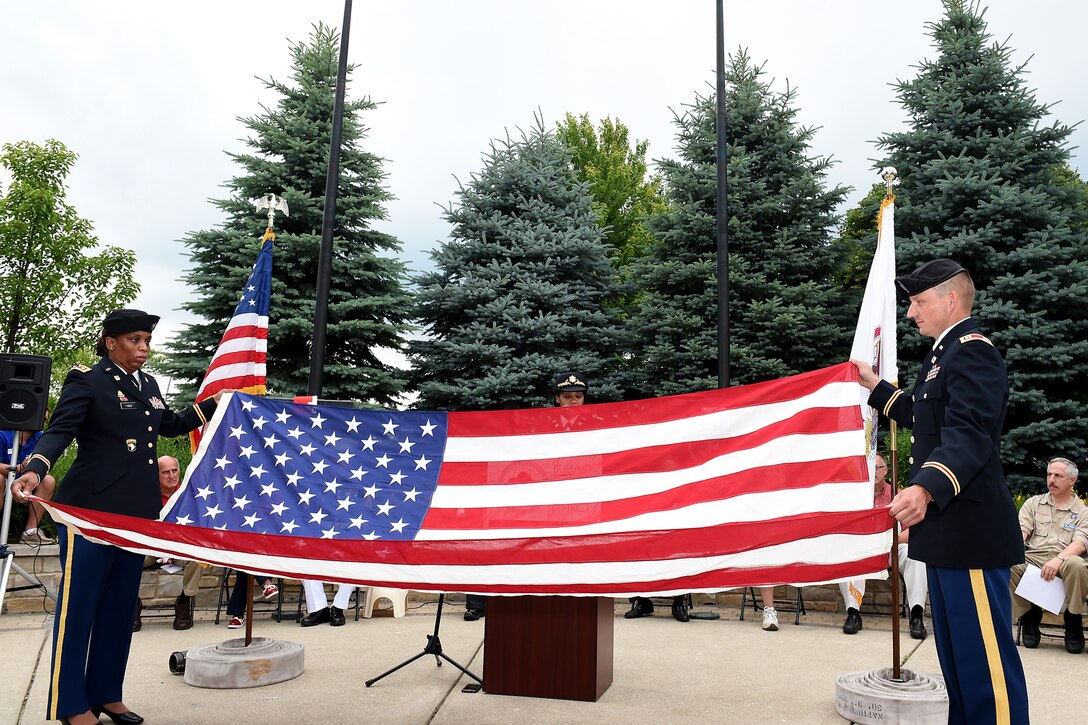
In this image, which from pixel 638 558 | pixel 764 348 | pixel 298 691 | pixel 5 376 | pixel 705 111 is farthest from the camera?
pixel 705 111

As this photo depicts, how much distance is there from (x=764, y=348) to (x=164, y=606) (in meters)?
8.27

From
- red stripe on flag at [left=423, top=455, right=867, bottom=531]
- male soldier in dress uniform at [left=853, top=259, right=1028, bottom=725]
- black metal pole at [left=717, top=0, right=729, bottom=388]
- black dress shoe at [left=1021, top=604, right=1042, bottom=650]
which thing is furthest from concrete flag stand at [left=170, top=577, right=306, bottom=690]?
black dress shoe at [left=1021, top=604, right=1042, bottom=650]

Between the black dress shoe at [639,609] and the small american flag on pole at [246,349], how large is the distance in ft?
14.2

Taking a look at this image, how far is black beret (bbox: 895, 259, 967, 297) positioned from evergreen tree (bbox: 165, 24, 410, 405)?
9275 millimetres

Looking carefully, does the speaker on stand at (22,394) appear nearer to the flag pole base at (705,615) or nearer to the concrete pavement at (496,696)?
the concrete pavement at (496,696)

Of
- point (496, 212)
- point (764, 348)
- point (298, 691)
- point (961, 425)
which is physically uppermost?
point (496, 212)

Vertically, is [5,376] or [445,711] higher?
[5,376]

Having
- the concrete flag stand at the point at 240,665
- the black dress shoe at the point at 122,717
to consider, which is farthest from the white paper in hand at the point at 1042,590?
the black dress shoe at the point at 122,717

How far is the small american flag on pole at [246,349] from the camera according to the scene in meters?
5.55

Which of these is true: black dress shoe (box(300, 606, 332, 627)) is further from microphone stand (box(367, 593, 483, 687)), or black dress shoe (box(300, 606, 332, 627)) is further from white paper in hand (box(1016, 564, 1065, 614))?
white paper in hand (box(1016, 564, 1065, 614))

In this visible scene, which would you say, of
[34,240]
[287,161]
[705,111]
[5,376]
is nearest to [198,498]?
[5,376]

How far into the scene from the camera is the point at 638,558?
11.1ft

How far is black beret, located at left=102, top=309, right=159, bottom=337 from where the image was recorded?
4516 mm

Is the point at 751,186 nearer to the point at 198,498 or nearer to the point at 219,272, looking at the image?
the point at 219,272
